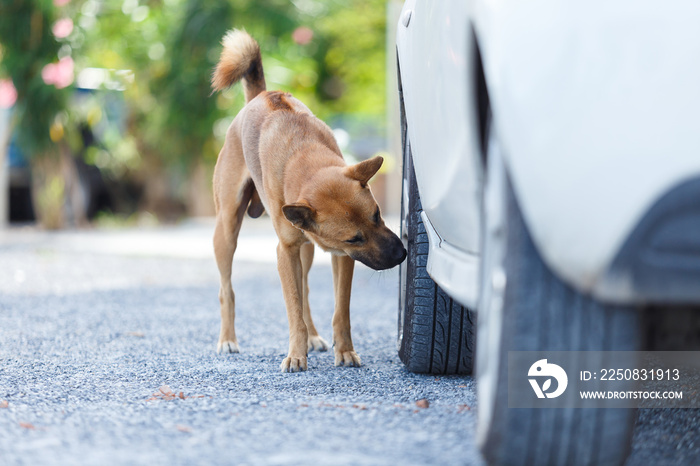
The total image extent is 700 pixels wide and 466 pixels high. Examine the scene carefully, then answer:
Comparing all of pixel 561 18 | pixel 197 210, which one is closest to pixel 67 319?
pixel 561 18

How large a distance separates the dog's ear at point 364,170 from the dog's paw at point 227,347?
0.99 meters

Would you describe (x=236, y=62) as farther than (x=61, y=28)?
No

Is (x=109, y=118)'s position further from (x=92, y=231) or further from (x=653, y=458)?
(x=653, y=458)

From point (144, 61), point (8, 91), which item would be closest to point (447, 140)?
point (8, 91)

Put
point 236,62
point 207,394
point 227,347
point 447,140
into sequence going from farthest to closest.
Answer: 1. point 236,62
2. point 227,347
3. point 207,394
4. point 447,140

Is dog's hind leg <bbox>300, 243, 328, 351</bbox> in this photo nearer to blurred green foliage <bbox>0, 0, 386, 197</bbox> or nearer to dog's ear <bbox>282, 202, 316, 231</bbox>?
dog's ear <bbox>282, 202, 316, 231</bbox>

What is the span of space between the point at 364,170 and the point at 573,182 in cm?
193

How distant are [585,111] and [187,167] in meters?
11.1

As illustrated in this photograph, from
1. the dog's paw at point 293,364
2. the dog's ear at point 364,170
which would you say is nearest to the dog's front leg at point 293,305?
the dog's paw at point 293,364

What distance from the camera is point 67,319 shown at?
465cm

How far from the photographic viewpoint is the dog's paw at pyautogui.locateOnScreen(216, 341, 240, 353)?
12.3 feet

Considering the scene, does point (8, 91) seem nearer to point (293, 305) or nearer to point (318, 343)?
point (318, 343)

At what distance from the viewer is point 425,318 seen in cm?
283

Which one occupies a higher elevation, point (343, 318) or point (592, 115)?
point (592, 115)
